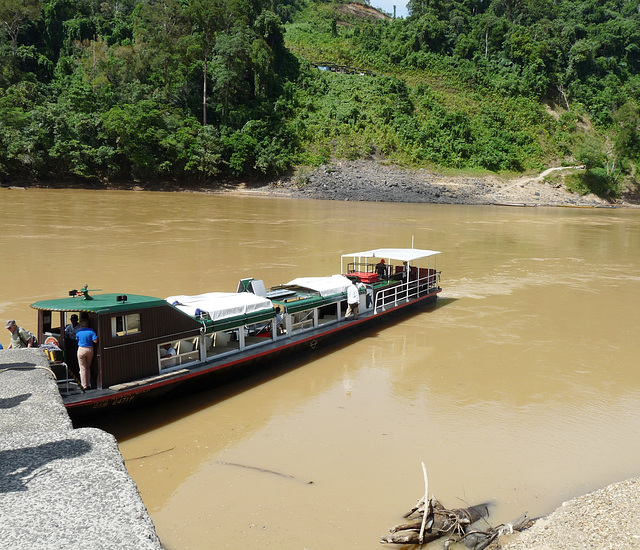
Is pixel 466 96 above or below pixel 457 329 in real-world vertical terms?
above

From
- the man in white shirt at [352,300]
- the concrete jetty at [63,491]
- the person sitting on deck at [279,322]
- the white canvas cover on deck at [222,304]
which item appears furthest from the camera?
the man in white shirt at [352,300]

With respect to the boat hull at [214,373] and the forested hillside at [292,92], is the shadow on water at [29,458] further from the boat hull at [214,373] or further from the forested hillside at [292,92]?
the forested hillside at [292,92]

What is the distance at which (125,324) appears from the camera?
10430 mm

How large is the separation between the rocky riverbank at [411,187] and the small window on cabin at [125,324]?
50297 mm

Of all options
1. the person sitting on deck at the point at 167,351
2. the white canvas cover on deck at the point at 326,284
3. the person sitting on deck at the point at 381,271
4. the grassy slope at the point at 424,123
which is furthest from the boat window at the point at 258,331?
the grassy slope at the point at 424,123

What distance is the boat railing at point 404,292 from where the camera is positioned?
17761 millimetres

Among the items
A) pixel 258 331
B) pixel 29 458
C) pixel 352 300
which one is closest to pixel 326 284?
pixel 352 300

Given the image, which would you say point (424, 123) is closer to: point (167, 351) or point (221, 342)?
point (221, 342)

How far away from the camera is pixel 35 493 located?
521cm

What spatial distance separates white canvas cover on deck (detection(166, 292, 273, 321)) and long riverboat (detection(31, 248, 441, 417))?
2cm

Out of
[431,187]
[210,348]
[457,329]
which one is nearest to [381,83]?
[431,187]

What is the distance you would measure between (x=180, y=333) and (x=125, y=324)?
120cm

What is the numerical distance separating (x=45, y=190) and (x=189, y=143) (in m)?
15.6

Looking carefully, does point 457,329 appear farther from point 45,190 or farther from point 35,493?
point 45,190
